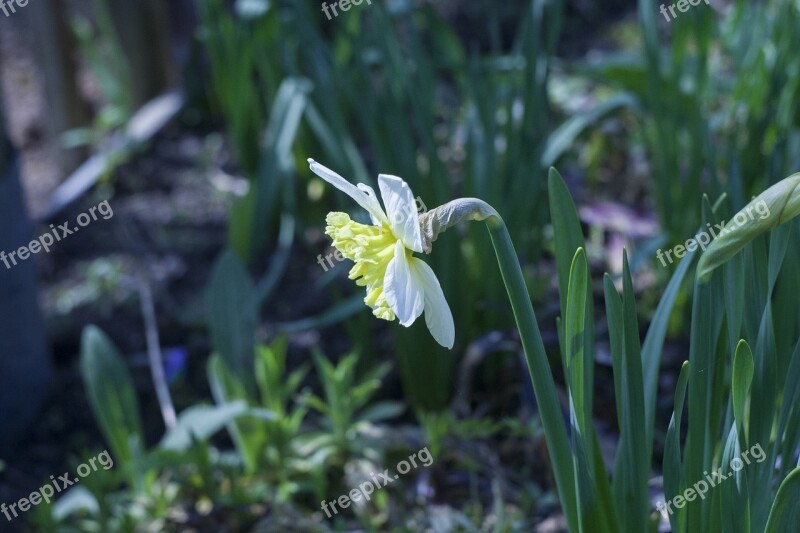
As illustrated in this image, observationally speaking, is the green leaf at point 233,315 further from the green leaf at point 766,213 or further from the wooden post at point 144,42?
the wooden post at point 144,42

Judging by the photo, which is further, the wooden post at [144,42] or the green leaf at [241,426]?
the wooden post at [144,42]

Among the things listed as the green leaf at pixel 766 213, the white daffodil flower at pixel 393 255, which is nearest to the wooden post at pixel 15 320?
the white daffodil flower at pixel 393 255

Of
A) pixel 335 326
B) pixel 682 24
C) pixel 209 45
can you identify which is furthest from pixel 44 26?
pixel 682 24

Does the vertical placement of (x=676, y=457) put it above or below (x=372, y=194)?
below

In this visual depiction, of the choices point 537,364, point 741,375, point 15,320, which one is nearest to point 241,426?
point 15,320

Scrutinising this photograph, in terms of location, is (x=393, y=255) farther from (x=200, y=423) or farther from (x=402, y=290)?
(x=200, y=423)
